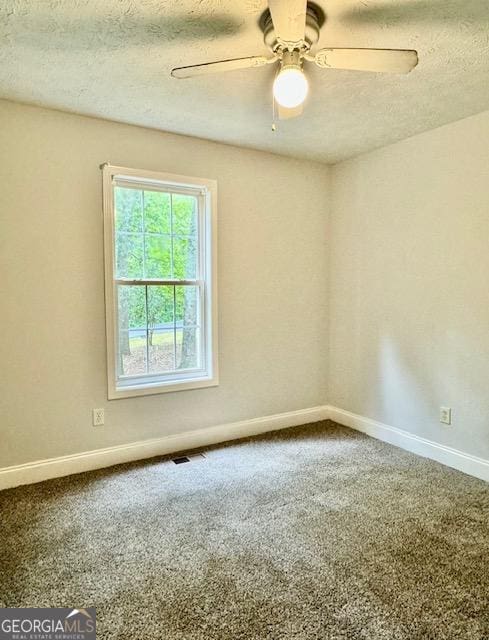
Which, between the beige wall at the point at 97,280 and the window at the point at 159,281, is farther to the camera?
the window at the point at 159,281

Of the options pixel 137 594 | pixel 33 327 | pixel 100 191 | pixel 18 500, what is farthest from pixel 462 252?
pixel 18 500

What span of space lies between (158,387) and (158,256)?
1022 mm

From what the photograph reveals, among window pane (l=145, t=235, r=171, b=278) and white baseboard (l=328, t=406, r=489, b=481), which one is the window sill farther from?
white baseboard (l=328, t=406, r=489, b=481)

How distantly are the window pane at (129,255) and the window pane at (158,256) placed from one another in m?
0.06

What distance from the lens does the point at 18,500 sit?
2.40m

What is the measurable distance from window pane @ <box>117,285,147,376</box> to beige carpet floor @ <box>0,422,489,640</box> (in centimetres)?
75

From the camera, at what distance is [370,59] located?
1641 millimetres

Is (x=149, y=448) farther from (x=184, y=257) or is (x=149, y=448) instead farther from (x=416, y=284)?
(x=416, y=284)

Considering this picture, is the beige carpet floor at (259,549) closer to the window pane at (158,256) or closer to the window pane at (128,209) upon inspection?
the window pane at (158,256)

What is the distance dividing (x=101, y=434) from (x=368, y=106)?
291 cm

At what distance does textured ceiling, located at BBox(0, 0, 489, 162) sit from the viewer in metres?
1.68

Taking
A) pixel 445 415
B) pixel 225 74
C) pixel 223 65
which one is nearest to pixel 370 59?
pixel 223 65

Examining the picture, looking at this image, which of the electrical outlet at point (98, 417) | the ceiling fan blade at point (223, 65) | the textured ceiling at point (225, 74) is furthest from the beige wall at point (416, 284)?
the electrical outlet at point (98, 417)

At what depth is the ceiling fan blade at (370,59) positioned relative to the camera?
1.59m
